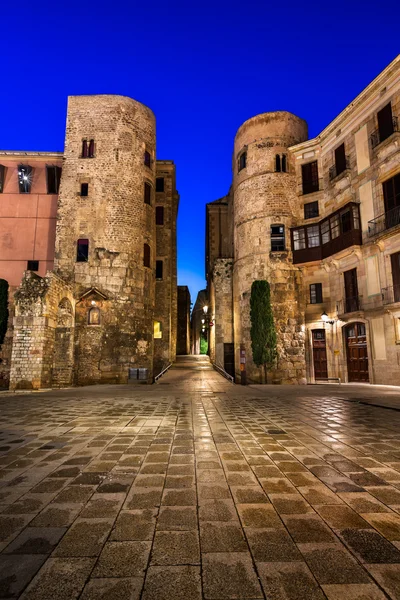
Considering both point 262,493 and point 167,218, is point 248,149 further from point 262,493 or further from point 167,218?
point 262,493

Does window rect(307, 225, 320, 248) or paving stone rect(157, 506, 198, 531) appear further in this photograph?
window rect(307, 225, 320, 248)

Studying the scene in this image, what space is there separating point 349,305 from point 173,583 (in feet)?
65.0

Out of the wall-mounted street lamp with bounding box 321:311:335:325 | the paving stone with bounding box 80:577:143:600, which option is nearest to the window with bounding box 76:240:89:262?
the wall-mounted street lamp with bounding box 321:311:335:325

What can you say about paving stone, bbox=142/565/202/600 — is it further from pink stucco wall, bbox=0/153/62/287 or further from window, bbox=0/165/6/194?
window, bbox=0/165/6/194

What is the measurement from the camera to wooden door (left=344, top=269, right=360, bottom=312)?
19066mm

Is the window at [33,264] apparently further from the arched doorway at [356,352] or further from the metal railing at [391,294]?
the metal railing at [391,294]

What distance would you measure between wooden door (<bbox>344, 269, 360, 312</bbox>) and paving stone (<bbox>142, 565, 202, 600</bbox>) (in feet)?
62.7

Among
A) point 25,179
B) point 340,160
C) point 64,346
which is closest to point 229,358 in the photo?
point 64,346

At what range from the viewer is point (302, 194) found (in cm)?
2286

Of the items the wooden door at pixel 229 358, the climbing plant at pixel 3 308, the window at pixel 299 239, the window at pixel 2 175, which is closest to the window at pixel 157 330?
the wooden door at pixel 229 358

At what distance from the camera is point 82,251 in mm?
20516

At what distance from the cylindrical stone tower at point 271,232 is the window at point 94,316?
9586 mm

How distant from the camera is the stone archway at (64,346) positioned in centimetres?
1875

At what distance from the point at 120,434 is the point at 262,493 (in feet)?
10.5
